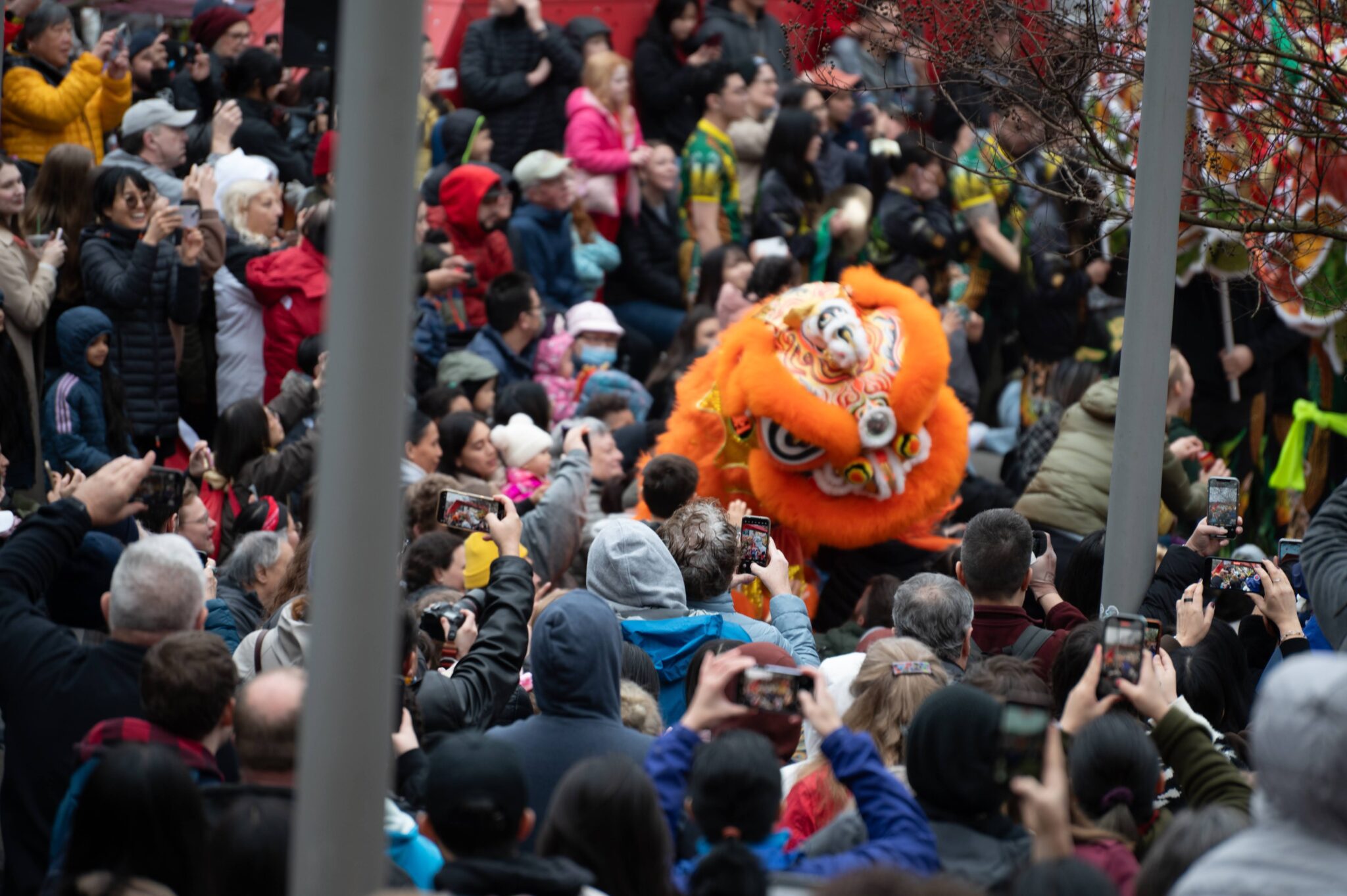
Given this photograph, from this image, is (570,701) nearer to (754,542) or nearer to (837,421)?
(754,542)

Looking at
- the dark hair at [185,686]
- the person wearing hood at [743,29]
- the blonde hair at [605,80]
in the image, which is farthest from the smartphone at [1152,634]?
the person wearing hood at [743,29]

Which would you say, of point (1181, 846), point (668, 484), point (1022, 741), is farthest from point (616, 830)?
point (668, 484)

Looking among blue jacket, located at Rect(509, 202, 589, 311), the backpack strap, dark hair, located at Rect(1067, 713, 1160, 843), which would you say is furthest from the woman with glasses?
dark hair, located at Rect(1067, 713, 1160, 843)

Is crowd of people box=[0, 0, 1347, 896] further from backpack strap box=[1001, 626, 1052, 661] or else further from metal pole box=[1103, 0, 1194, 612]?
metal pole box=[1103, 0, 1194, 612]

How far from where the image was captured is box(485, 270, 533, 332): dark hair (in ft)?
31.0

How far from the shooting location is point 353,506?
273 cm

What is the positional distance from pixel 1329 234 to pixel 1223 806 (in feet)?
7.44

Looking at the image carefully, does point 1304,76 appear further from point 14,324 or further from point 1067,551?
point 14,324

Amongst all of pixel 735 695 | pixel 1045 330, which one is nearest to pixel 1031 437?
pixel 1045 330

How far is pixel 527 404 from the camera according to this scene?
8.55 m

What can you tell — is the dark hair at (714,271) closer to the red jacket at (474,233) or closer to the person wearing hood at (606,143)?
the person wearing hood at (606,143)

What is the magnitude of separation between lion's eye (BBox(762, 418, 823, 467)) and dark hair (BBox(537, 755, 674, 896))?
391 cm

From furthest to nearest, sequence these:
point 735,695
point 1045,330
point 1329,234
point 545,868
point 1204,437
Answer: point 1045,330 → point 1204,437 → point 1329,234 → point 735,695 → point 545,868

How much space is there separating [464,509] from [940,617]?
1.44 m
